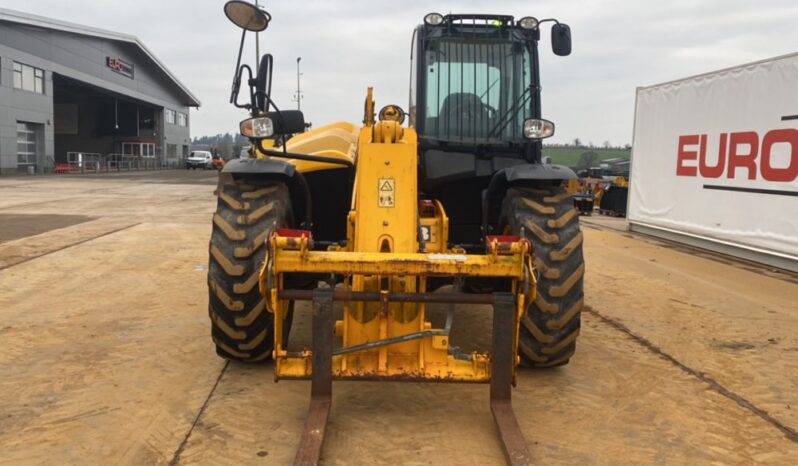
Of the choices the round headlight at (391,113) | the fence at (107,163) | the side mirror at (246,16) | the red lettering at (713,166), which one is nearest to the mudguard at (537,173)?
the round headlight at (391,113)

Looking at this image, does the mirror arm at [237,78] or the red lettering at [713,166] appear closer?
the mirror arm at [237,78]

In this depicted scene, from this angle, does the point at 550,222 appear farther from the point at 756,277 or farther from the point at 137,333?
the point at 756,277

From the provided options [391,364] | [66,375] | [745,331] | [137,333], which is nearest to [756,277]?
[745,331]

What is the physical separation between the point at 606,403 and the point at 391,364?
1.46 meters

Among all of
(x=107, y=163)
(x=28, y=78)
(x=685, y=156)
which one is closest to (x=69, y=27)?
(x=28, y=78)

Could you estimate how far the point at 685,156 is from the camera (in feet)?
38.9

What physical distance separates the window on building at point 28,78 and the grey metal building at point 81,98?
0.06 metres

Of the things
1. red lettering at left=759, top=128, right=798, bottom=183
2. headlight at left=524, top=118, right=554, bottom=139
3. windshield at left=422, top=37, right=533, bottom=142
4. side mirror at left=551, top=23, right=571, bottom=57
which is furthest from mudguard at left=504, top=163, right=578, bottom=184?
red lettering at left=759, top=128, right=798, bottom=183

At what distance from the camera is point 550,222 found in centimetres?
416

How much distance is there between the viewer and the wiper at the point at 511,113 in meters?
5.23

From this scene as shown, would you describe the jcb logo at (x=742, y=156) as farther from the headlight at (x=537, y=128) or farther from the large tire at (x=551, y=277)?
the large tire at (x=551, y=277)

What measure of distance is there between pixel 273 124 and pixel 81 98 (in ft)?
191

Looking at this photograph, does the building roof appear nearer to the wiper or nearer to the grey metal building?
the grey metal building

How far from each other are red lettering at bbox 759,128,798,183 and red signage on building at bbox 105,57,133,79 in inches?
1876
